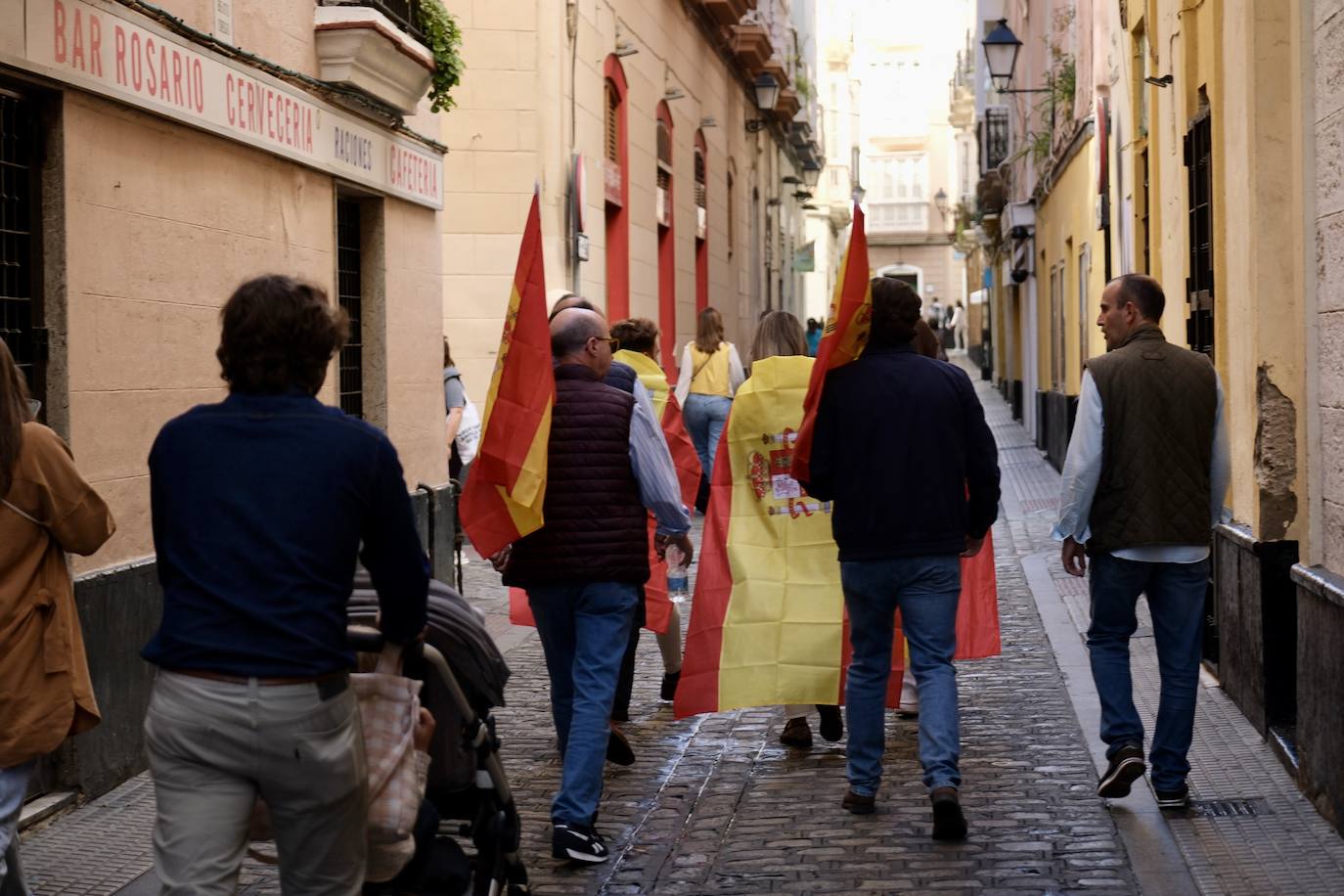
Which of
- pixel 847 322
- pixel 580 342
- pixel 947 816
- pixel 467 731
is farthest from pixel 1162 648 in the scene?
pixel 467 731

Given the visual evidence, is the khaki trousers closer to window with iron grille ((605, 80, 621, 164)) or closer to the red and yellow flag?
the red and yellow flag

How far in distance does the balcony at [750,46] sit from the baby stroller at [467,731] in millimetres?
25907

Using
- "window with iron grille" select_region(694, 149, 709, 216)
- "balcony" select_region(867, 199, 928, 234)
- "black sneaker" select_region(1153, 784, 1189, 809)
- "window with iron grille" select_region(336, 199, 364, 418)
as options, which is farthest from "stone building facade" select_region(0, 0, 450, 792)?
"balcony" select_region(867, 199, 928, 234)

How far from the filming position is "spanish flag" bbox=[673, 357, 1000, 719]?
754 centimetres

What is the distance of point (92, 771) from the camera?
23.2 ft

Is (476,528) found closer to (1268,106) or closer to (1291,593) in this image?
(1291,593)

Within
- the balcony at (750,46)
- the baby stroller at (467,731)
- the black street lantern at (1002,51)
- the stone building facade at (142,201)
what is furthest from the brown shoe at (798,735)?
the balcony at (750,46)

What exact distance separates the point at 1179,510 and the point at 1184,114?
4.55 m

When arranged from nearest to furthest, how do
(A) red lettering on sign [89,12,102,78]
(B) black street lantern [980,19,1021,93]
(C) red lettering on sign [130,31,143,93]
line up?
(A) red lettering on sign [89,12,102,78] < (C) red lettering on sign [130,31,143,93] < (B) black street lantern [980,19,1021,93]

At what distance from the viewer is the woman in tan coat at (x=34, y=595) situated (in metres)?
4.72

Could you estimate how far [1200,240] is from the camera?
10180 millimetres

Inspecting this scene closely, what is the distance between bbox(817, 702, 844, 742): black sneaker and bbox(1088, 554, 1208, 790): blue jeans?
1.54 metres

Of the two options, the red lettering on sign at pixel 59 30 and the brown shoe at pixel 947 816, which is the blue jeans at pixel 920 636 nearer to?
the brown shoe at pixel 947 816

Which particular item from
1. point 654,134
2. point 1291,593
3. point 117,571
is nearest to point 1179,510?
point 1291,593
